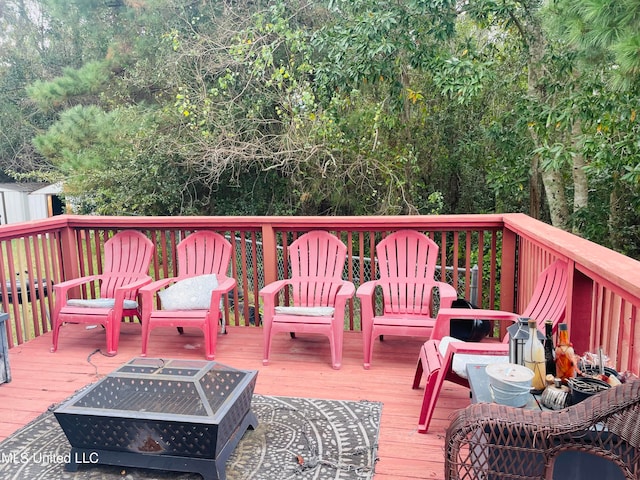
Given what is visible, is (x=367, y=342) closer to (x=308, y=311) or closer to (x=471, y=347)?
(x=308, y=311)

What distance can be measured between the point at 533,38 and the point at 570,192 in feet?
9.04

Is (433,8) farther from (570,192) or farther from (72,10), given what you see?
(72,10)

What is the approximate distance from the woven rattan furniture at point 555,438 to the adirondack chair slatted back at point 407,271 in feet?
7.39

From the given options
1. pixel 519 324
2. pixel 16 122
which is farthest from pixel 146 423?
pixel 16 122

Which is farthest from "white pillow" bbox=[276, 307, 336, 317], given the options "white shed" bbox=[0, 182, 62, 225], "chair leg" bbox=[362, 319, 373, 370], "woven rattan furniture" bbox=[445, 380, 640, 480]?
"white shed" bbox=[0, 182, 62, 225]

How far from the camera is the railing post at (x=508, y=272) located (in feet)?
12.4

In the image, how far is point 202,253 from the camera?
4.14 m

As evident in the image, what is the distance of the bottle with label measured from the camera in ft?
5.36

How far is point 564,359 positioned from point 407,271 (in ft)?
7.00

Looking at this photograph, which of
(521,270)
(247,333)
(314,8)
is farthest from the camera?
(314,8)

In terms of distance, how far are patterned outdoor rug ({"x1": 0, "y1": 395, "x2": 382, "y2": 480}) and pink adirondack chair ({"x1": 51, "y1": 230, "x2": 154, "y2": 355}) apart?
98 cm

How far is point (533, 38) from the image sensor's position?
563 cm

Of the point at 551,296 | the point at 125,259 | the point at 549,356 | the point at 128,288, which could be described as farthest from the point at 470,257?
the point at 125,259

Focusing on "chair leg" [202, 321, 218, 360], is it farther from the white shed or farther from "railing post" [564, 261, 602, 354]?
the white shed
